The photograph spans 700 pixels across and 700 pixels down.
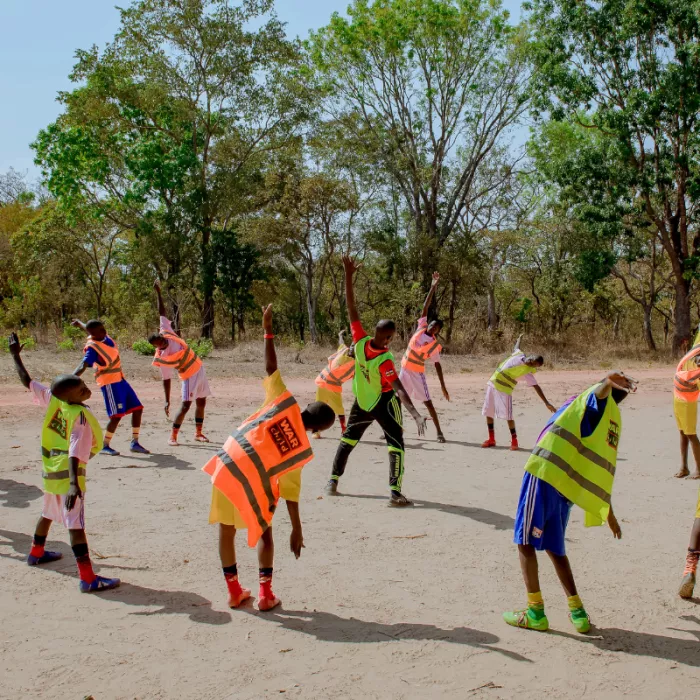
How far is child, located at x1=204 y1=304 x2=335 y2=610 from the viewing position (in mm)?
4523

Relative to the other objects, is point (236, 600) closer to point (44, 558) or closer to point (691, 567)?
point (44, 558)

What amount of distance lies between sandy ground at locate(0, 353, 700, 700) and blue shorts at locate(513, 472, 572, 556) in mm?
551

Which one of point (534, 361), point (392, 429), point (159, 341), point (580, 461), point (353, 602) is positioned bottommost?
point (353, 602)

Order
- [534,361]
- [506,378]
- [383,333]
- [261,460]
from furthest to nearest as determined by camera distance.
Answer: [506,378] → [534,361] → [383,333] → [261,460]

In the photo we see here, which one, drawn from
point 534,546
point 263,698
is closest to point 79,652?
point 263,698

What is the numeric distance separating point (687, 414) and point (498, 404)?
2.63 meters

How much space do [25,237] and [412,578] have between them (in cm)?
2914

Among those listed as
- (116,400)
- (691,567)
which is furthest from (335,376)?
(691,567)

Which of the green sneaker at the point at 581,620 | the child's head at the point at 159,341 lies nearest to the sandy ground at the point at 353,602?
the green sneaker at the point at 581,620

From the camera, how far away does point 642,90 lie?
71.9 feet

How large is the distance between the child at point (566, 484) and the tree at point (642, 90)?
66.7ft

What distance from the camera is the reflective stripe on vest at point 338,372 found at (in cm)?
998

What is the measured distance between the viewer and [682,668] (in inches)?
157

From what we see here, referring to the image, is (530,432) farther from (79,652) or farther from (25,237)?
(25,237)
